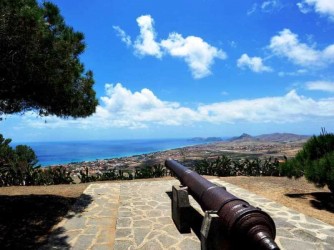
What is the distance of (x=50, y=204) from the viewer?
9.91 m

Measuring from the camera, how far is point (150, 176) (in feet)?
54.3

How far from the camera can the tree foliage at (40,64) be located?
602cm

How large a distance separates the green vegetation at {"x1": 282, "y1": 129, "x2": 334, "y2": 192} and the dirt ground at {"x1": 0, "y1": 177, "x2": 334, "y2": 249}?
0.88m

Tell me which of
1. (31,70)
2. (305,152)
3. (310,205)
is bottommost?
(310,205)

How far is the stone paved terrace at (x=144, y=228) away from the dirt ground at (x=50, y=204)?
1.77 feet

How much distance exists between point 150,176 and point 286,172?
24.0 feet

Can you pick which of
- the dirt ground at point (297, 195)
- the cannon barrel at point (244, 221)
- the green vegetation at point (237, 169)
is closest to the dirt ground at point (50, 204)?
the dirt ground at point (297, 195)

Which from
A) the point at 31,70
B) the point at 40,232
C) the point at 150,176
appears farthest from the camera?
the point at 150,176

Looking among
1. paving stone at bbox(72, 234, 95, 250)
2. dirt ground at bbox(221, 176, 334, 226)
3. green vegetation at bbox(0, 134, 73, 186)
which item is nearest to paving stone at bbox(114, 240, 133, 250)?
paving stone at bbox(72, 234, 95, 250)

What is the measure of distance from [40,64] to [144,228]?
14.5 ft

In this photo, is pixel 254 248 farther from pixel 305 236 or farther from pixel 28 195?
pixel 28 195

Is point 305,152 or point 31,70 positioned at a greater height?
point 31,70

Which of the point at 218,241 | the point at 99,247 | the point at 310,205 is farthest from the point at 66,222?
the point at 310,205

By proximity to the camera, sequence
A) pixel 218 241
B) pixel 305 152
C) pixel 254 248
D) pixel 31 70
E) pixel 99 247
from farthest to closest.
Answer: pixel 305 152
pixel 31 70
pixel 99 247
pixel 218 241
pixel 254 248
